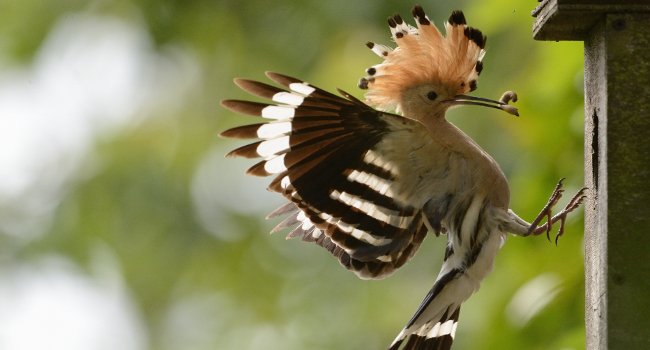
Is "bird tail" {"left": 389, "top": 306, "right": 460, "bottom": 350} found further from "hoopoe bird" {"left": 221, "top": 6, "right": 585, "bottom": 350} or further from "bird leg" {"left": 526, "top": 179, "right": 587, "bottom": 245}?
"bird leg" {"left": 526, "top": 179, "right": 587, "bottom": 245}

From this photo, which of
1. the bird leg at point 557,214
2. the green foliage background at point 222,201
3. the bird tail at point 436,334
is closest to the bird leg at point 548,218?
the bird leg at point 557,214

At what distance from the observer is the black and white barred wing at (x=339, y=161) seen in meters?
2.87

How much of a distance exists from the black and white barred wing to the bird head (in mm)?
173

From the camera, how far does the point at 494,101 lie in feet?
9.22

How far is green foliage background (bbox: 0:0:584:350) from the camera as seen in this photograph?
7.20m

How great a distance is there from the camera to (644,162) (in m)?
2.57

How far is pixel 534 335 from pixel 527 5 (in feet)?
3.29

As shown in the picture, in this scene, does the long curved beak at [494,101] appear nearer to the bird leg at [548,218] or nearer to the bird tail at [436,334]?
the bird leg at [548,218]

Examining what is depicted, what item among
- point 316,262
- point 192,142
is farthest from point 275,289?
point 192,142

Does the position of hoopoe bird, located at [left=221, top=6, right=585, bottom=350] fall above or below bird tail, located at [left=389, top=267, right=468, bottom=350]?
above

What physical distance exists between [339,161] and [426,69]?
35 cm

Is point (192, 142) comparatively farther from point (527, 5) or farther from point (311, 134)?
point (311, 134)

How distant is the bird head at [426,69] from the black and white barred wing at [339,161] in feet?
0.57

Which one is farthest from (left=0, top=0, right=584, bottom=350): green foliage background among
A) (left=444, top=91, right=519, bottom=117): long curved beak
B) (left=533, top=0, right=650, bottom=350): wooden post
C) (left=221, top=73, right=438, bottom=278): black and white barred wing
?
(left=533, top=0, right=650, bottom=350): wooden post
